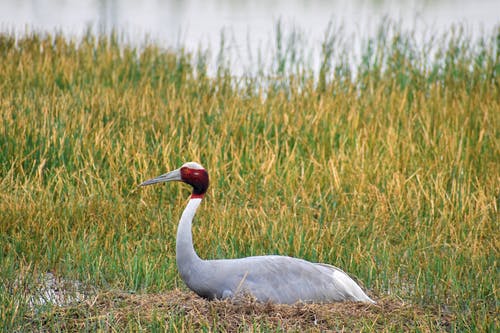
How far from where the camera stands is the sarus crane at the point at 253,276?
5129 millimetres

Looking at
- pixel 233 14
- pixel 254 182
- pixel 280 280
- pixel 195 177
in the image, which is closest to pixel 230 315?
pixel 280 280

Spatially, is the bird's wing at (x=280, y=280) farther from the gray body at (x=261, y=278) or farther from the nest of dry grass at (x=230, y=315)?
the nest of dry grass at (x=230, y=315)

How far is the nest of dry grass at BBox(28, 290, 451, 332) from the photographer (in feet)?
16.0

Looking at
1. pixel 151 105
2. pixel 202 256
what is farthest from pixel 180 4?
pixel 202 256

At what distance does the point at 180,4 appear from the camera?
21.2 metres

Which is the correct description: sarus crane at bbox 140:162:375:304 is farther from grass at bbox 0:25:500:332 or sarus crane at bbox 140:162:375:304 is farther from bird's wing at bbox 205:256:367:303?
grass at bbox 0:25:500:332

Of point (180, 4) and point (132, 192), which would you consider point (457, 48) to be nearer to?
point (132, 192)

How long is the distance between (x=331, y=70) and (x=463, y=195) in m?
4.41

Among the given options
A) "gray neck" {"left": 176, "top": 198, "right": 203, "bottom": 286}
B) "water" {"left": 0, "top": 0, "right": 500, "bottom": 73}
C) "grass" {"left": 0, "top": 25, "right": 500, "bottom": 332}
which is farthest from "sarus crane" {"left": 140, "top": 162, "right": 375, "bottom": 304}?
"water" {"left": 0, "top": 0, "right": 500, "bottom": 73}

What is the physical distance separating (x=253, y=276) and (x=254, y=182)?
2.47 meters

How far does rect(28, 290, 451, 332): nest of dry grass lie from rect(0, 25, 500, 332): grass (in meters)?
0.01

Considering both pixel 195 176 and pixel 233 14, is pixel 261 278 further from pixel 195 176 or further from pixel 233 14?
pixel 233 14

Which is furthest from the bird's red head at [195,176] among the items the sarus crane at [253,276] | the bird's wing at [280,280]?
the bird's wing at [280,280]

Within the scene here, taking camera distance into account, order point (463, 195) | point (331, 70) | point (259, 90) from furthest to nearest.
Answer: point (331, 70), point (259, 90), point (463, 195)
